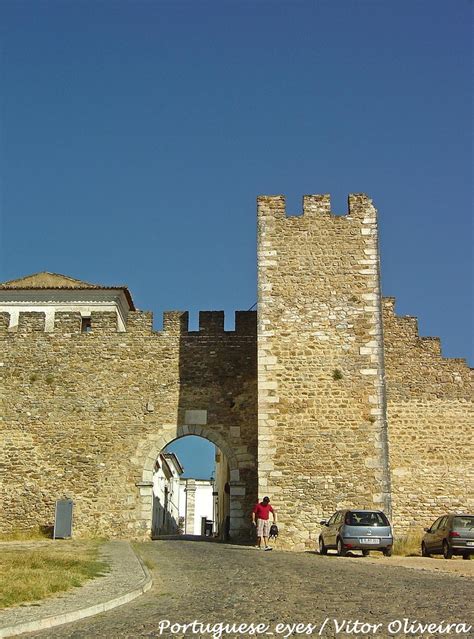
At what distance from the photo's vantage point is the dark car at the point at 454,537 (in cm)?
1569

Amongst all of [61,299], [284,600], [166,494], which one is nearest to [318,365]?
[284,600]

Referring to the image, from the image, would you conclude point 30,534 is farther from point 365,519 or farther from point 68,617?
point 68,617

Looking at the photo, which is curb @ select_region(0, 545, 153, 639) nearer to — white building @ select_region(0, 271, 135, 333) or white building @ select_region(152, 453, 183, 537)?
white building @ select_region(152, 453, 183, 537)

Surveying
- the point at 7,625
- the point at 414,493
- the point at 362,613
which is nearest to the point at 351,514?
the point at 414,493

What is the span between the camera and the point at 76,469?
2117 cm

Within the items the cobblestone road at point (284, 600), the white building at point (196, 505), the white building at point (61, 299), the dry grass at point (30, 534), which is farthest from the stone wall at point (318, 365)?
the white building at point (196, 505)

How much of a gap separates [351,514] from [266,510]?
7.66 feet

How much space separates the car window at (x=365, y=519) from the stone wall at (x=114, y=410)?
4.58 m

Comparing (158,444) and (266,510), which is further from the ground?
(158,444)

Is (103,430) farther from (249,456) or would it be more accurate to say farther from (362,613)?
(362,613)

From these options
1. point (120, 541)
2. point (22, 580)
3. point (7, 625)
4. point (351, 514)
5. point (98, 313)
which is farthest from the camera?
point (98, 313)

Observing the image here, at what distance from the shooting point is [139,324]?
21984 mm

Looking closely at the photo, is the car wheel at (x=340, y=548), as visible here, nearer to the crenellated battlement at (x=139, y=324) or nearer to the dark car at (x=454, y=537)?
the dark car at (x=454, y=537)

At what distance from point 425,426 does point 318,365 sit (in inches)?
140
